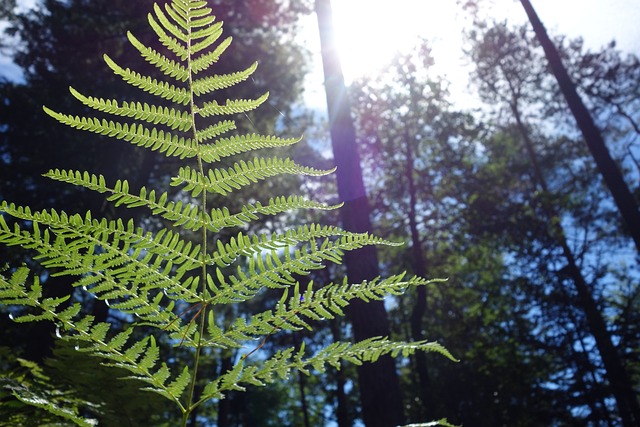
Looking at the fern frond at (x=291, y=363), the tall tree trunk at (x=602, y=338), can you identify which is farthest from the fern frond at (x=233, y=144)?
the tall tree trunk at (x=602, y=338)

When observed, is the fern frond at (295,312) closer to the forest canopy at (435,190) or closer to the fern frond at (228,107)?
the fern frond at (228,107)

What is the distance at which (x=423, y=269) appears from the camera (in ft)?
57.6

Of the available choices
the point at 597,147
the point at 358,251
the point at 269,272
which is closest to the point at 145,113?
the point at 269,272

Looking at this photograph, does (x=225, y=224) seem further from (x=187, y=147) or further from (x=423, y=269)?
(x=423, y=269)

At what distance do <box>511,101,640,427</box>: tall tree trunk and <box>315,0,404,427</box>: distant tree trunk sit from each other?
8.42 m

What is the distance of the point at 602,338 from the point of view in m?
12.1

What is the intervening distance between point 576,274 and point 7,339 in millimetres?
14748

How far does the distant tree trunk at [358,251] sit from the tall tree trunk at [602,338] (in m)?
8.42

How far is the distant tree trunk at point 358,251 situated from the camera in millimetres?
5238

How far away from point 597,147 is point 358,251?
6192 millimetres

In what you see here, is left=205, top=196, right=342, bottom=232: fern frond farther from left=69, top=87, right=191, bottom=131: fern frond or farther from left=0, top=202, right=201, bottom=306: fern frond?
left=69, top=87, right=191, bottom=131: fern frond

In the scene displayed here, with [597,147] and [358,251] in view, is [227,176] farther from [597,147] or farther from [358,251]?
[597,147]

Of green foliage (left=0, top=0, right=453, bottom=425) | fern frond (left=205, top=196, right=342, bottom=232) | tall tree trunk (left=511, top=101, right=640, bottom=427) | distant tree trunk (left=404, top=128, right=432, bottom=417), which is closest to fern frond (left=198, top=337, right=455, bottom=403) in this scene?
green foliage (left=0, top=0, right=453, bottom=425)

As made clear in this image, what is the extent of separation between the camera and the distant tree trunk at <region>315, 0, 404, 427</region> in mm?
5238
